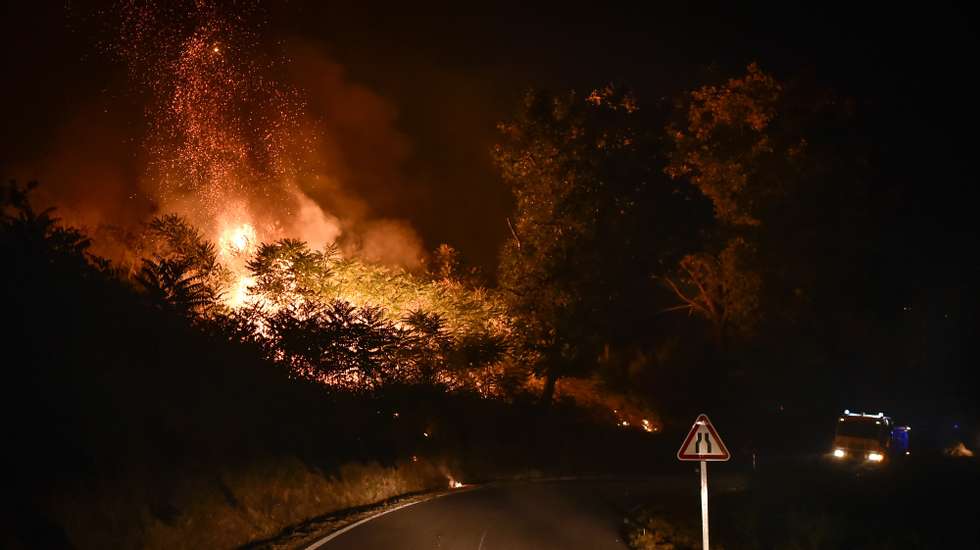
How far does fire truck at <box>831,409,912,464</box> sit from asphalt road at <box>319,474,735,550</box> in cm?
1307

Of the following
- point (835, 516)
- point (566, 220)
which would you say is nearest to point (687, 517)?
point (835, 516)

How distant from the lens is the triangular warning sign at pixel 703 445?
12109 mm

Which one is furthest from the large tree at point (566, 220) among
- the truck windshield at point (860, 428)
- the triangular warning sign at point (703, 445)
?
the triangular warning sign at point (703, 445)

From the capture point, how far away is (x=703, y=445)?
12.2m

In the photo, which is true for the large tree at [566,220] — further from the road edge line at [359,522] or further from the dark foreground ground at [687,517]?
the road edge line at [359,522]

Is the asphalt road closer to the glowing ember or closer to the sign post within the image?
the sign post

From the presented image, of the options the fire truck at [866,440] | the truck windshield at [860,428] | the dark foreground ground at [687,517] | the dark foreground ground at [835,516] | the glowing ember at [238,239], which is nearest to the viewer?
the dark foreground ground at [687,517]

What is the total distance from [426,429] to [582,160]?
47.3ft

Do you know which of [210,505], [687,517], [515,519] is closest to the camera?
[210,505]

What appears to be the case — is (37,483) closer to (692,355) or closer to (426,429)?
(426,429)

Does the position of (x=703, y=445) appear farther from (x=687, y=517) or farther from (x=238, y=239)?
(x=238, y=239)

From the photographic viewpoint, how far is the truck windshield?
35125 mm

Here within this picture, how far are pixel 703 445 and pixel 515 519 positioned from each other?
5.88 meters

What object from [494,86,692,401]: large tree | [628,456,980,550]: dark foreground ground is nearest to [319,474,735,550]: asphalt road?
[628,456,980,550]: dark foreground ground
